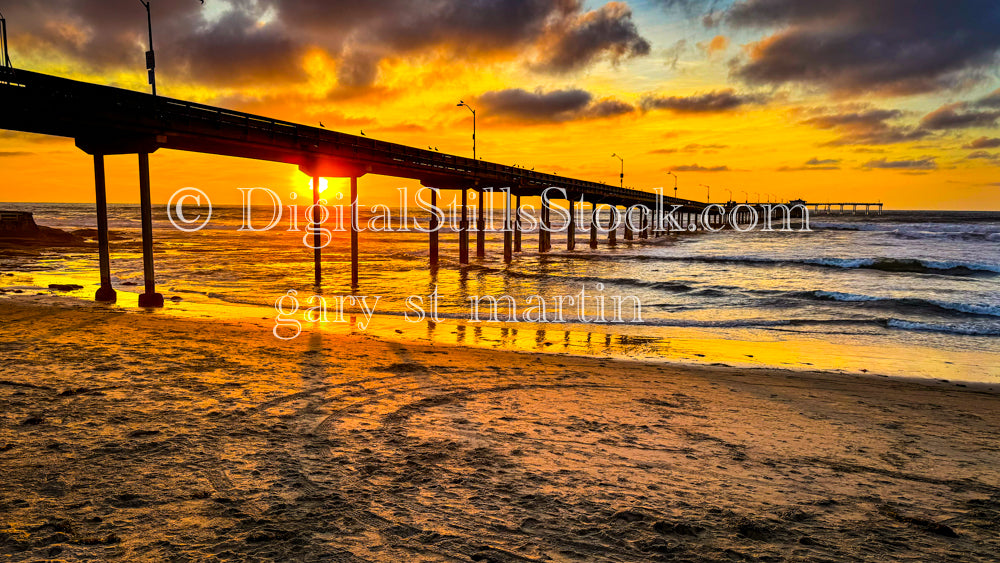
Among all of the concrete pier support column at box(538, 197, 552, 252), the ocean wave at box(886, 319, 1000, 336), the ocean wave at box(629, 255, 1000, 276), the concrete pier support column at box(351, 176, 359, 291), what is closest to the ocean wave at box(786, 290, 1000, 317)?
the ocean wave at box(886, 319, 1000, 336)

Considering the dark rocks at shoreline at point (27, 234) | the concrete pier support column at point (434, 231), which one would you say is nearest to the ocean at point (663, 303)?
the concrete pier support column at point (434, 231)

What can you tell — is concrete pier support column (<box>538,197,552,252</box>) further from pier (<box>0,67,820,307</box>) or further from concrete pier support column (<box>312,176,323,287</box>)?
concrete pier support column (<box>312,176,323,287</box>)

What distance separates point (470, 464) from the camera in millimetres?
5383

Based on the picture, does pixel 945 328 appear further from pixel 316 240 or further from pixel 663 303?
pixel 316 240

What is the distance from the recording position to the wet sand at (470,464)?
157 inches

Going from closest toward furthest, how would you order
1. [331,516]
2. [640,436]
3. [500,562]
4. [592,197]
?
[500,562] < [331,516] < [640,436] < [592,197]

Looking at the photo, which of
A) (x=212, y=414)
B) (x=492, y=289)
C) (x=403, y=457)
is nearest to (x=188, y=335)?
(x=212, y=414)

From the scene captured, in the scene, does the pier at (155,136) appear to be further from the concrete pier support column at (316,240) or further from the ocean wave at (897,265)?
the ocean wave at (897,265)

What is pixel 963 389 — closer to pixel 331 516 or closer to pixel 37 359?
pixel 331 516

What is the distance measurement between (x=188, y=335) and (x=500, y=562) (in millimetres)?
10497

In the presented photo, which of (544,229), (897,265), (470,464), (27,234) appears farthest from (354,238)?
(27,234)

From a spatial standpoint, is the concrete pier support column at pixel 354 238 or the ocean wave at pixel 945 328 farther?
the concrete pier support column at pixel 354 238

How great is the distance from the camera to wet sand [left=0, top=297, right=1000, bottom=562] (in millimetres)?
3982

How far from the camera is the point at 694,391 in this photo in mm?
8727
